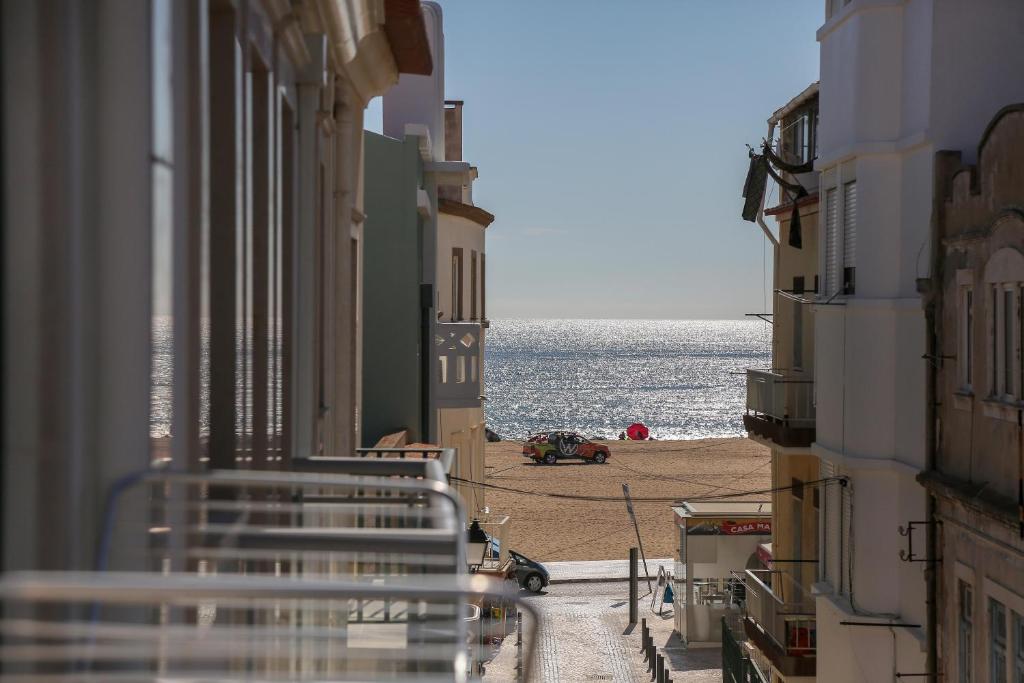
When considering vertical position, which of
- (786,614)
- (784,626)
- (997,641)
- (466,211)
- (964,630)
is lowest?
(784,626)

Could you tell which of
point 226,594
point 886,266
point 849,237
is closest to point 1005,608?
point 886,266

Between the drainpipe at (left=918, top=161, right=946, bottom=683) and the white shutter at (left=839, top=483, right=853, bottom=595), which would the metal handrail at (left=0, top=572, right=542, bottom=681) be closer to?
the drainpipe at (left=918, top=161, right=946, bottom=683)

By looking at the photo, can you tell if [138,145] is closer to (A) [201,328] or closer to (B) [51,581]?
(A) [201,328]

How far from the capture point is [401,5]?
10234mm

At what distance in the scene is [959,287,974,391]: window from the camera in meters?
13.4

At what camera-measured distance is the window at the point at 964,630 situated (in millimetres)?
13203

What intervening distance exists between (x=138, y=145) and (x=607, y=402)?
141 meters

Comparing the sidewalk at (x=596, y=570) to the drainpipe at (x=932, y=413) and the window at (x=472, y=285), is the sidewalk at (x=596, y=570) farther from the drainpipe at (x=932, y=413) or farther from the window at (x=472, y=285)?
the drainpipe at (x=932, y=413)

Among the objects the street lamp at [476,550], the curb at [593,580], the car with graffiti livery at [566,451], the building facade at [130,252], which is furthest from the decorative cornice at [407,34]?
the car with graffiti livery at [566,451]

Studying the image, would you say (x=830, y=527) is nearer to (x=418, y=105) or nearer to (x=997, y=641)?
(x=997, y=641)

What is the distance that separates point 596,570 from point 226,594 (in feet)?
117

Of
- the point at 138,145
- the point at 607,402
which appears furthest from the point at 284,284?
the point at 607,402

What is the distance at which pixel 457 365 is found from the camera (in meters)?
21.0

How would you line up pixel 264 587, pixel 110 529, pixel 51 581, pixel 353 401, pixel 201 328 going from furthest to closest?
pixel 353 401 < pixel 201 328 < pixel 110 529 < pixel 264 587 < pixel 51 581
